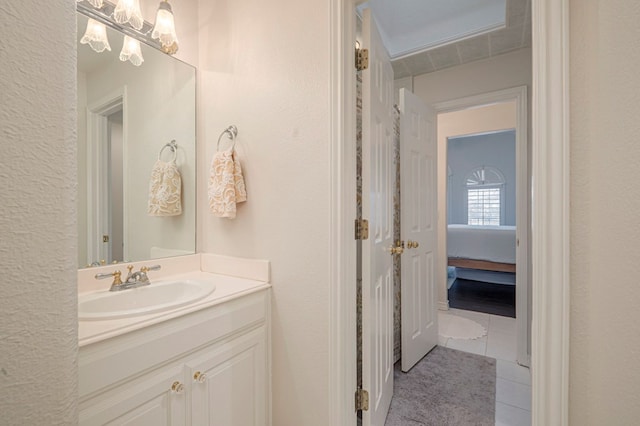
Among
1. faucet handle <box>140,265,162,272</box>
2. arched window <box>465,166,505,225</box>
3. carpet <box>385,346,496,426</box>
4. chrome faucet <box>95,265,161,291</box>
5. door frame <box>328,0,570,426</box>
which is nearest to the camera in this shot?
door frame <box>328,0,570,426</box>

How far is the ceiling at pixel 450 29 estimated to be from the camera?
7.01 feet

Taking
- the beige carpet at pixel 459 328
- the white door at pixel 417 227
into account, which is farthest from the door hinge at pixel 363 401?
the beige carpet at pixel 459 328

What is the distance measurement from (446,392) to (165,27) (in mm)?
2765

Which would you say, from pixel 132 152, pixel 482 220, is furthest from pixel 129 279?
pixel 482 220

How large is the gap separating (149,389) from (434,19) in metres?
2.99

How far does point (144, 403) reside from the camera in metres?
0.96

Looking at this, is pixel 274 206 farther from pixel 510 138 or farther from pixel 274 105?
pixel 510 138

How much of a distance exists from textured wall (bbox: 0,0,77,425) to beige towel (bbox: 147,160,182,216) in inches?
51.6

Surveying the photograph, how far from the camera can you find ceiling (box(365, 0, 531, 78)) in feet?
7.01

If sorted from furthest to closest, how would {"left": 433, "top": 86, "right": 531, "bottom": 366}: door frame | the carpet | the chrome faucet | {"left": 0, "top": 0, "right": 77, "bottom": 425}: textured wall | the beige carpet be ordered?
the beige carpet, {"left": 433, "top": 86, "right": 531, "bottom": 366}: door frame, the carpet, the chrome faucet, {"left": 0, "top": 0, "right": 77, "bottom": 425}: textured wall

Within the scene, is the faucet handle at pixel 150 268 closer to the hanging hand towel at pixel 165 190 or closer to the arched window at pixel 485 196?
the hanging hand towel at pixel 165 190

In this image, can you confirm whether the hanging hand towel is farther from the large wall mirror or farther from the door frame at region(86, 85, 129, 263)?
the door frame at region(86, 85, 129, 263)

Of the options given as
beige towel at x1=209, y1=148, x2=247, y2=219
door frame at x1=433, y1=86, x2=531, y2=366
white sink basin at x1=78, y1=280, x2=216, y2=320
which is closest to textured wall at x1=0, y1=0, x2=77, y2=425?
white sink basin at x1=78, y1=280, x2=216, y2=320

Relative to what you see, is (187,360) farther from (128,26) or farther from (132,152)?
(128,26)
